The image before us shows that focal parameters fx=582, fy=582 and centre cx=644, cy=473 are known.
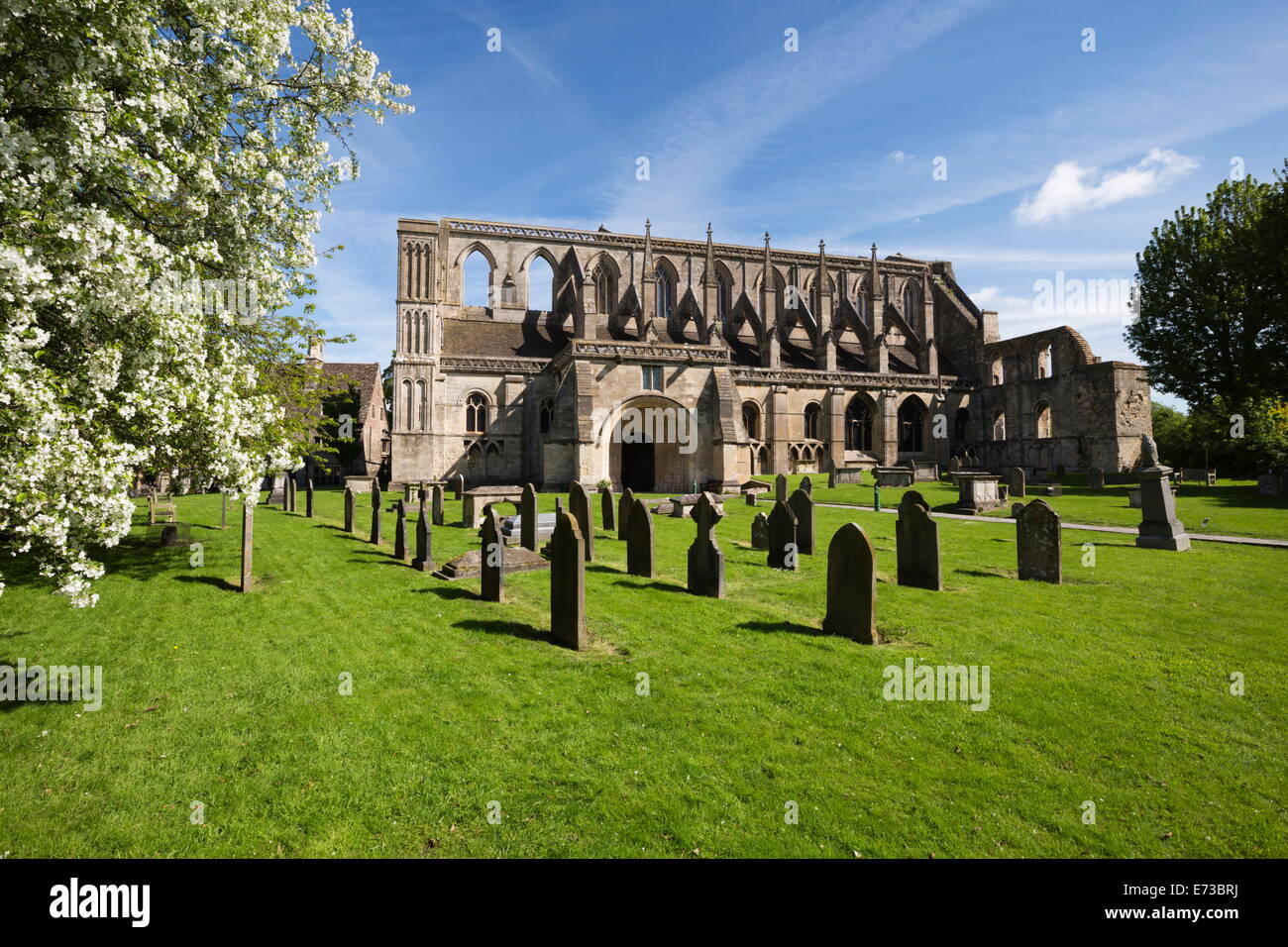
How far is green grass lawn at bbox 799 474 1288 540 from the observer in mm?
15047

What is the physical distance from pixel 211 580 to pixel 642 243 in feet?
116

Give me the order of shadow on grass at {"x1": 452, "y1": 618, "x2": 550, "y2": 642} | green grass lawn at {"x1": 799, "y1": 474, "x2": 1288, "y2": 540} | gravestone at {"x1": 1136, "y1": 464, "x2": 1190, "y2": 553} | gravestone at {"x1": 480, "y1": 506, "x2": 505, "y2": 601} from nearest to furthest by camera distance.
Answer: shadow on grass at {"x1": 452, "y1": 618, "x2": 550, "y2": 642}, gravestone at {"x1": 480, "y1": 506, "x2": 505, "y2": 601}, gravestone at {"x1": 1136, "y1": 464, "x2": 1190, "y2": 553}, green grass lawn at {"x1": 799, "y1": 474, "x2": 1288, "y2": 540}

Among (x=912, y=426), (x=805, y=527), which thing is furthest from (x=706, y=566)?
(x=912, y=426)

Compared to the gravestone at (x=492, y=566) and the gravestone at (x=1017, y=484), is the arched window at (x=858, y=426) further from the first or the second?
the gravestone at (x=492, y=566)

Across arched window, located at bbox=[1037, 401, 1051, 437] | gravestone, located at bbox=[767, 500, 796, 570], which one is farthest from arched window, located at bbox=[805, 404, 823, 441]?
gravestone, located at bbox=[767, 500, 796, 570]

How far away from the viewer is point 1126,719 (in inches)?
185

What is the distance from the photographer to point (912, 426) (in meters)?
38.2

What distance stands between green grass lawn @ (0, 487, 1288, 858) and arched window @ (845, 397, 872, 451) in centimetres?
2922

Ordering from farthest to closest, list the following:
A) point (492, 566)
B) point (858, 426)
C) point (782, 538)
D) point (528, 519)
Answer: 1. point (858, 426)
2. point (528, 519)
3. point (782, 538)
4. point (492, 566)

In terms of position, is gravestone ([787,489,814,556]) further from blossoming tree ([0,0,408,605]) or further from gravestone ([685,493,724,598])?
blossoming tree ([0,0,408,605])

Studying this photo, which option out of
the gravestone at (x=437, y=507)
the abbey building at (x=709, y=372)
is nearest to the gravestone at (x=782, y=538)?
the gravestone at (x=437, y=507)

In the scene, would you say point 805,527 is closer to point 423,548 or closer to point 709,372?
point 423,548

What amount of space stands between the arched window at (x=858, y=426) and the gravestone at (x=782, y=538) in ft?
93.0
